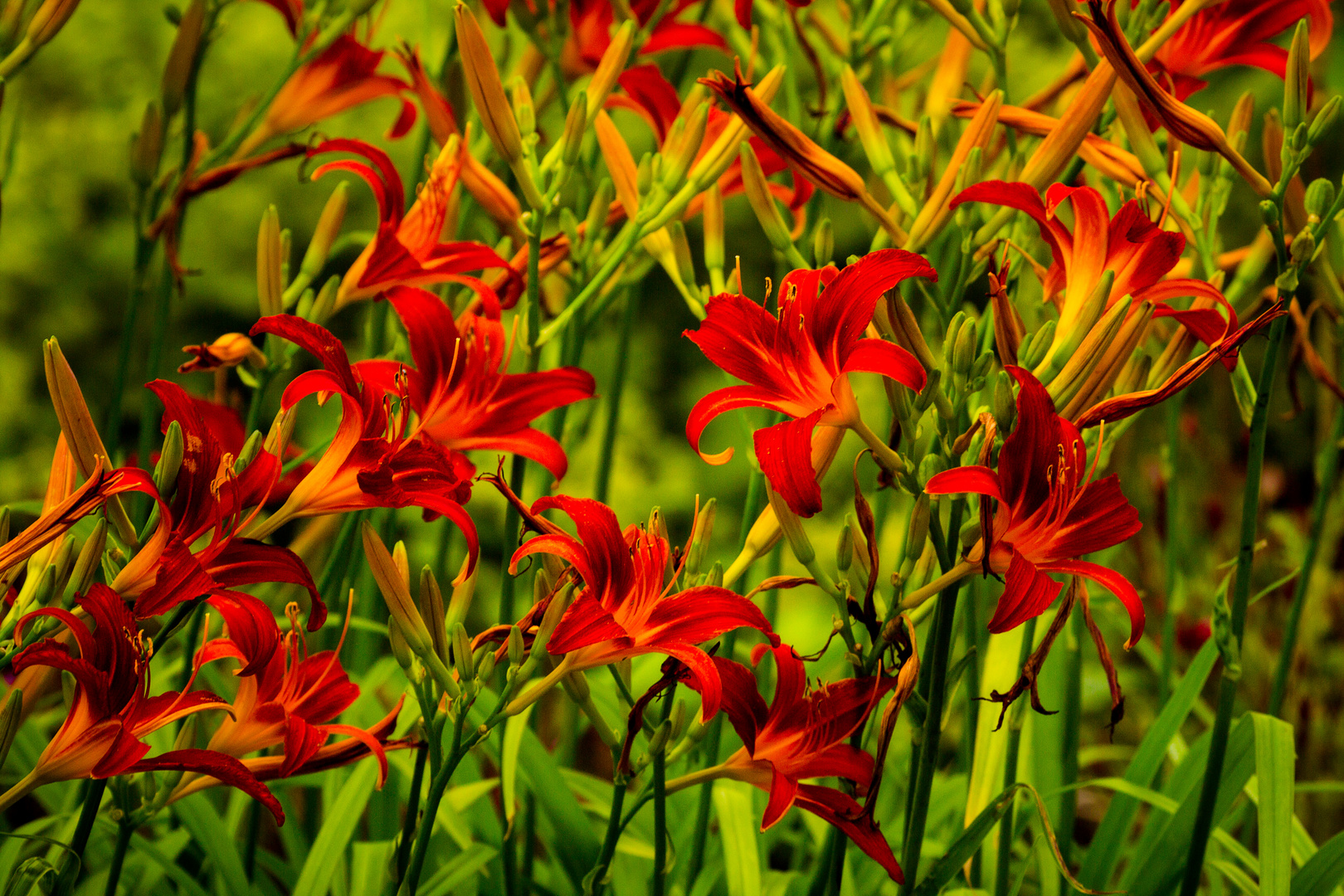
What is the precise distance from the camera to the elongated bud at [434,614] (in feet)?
2.11

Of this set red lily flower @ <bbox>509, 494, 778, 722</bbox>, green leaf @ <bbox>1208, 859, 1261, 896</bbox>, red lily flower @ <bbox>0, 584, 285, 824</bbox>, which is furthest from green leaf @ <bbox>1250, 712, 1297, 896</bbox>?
red lily flower @ <bbox>0, 584, 285, 824</bbox>

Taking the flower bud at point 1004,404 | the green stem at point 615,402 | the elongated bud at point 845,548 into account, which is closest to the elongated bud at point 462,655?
the elongated bud at point 845,548

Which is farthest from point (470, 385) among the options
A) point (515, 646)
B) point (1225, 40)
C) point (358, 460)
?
point (1225, 40)

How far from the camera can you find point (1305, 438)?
12.0ft

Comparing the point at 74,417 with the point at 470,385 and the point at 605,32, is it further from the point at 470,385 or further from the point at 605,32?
the point at 605,32

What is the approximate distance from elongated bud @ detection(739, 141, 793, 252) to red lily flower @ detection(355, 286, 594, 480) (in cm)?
18

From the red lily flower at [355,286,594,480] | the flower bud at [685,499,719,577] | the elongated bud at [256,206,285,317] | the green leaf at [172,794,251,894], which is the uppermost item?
the elongated bud at [256,206,285,317]

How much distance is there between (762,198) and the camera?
831 mm

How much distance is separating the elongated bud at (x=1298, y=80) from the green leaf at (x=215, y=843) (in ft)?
3.11

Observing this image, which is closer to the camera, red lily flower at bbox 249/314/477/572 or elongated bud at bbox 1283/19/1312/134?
red lily flower at bbox 249/314/477/572

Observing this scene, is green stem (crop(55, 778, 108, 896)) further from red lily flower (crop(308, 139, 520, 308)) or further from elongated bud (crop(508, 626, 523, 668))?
red lily flower (crop(308, 139, 520, 308))

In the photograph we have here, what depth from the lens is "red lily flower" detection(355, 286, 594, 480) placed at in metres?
0.77

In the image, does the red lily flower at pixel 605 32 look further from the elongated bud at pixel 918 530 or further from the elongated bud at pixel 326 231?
the elongated bud at pixel 918 530

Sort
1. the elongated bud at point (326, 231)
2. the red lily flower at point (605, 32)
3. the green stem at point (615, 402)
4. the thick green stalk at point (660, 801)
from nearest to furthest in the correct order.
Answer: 1. the thick green stalk at point (660, 801)
2. the elongated bud at point (326, 231)
3. the red lily flower at point (605, 32)
4. the green stem at point (615, 402)
